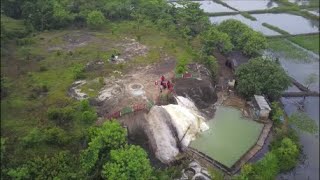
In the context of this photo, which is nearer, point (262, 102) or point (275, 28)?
point (262, 102)

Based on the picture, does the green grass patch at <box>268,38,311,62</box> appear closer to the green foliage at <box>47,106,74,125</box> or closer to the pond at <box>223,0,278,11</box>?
the pond at <box>223,0,278,11</box>

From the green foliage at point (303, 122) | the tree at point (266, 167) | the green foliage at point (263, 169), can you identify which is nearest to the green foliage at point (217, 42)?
the green foliage at point (303, 122)

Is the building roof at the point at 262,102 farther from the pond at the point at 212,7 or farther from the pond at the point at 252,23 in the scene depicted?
the pond at the point at 212,7

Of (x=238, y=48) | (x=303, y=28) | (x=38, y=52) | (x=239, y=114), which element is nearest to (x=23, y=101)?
(x=38, y=52)

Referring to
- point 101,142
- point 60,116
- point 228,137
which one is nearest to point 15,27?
point 60,116

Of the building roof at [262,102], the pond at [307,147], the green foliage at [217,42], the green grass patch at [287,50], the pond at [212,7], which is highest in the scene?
the green foliage at [217,42]

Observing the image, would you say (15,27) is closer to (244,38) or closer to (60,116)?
(60,116)
